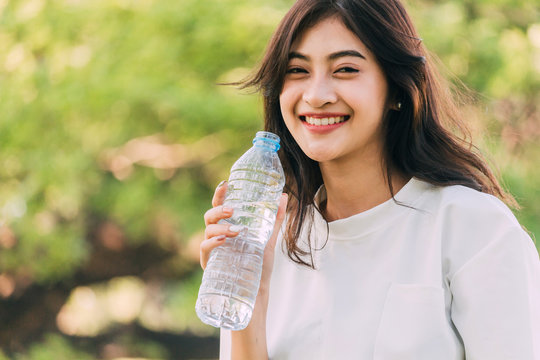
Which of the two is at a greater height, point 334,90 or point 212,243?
point 334,90

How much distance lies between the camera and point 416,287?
189 centimetres

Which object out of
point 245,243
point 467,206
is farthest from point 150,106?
point 467,206

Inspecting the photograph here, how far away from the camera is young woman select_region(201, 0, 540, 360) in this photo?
1.81 meters

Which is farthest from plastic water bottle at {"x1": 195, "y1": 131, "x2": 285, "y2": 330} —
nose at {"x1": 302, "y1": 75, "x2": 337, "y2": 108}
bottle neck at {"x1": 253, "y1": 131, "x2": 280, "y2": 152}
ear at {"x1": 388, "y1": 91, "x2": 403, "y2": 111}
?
ear at {"x1": 388, "y1": 91, "x2": 403, "y2": 111}

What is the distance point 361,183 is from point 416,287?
0.38 meters

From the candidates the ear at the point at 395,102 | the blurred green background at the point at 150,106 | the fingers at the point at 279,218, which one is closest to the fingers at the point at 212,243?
the fingers at the point at 279,218

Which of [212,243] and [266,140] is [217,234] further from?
[266,140]

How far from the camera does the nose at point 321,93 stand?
1934 mm

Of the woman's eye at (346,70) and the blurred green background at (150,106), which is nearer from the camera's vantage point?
the woman's eye at (346,70)

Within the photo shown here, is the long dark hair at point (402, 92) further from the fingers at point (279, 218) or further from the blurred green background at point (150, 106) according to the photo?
the blurred green background at point (150, 106)

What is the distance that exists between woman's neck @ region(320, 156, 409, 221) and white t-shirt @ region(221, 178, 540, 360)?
2.1 inches

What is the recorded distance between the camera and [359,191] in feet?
7.01

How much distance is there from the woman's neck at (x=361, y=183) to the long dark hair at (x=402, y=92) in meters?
0.03

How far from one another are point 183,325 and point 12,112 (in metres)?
3.14
